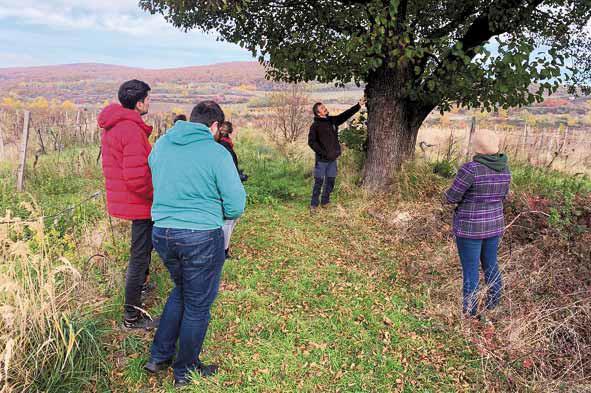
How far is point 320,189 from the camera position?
7277 millimetres

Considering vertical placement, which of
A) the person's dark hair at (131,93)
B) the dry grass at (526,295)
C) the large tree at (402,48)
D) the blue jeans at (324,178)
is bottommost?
the dry grass at (526,295)

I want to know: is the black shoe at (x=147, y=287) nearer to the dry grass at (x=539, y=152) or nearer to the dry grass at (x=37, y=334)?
the dry grass at (x=37, y=334)

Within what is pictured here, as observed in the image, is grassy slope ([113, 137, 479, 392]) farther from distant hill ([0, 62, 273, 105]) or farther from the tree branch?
distant hill ([0, 62, 273, 105])

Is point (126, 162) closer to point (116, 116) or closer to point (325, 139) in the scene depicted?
point (116, 116)

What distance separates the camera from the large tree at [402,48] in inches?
225

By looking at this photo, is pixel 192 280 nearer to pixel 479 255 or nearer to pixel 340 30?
pixel 479 255

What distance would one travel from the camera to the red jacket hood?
323 centimetres

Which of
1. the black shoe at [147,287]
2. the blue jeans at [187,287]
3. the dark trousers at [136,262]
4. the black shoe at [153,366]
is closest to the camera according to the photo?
the blue jeans at [187,287]

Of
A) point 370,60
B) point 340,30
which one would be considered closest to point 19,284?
point 370,60

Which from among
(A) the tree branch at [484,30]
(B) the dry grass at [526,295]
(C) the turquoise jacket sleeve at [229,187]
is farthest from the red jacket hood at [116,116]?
(A) the tree branch at [484,30]

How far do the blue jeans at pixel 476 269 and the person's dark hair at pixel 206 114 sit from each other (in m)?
2.37

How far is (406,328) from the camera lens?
12.1ft

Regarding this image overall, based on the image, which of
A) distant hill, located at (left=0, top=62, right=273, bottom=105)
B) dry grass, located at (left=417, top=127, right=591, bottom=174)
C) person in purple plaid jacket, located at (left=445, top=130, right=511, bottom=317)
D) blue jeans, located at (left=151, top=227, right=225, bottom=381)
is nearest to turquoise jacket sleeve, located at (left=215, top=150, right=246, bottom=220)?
blue jeans, located at (left=151, top=227, right=225, bottom=381)

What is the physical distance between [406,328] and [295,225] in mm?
3036
